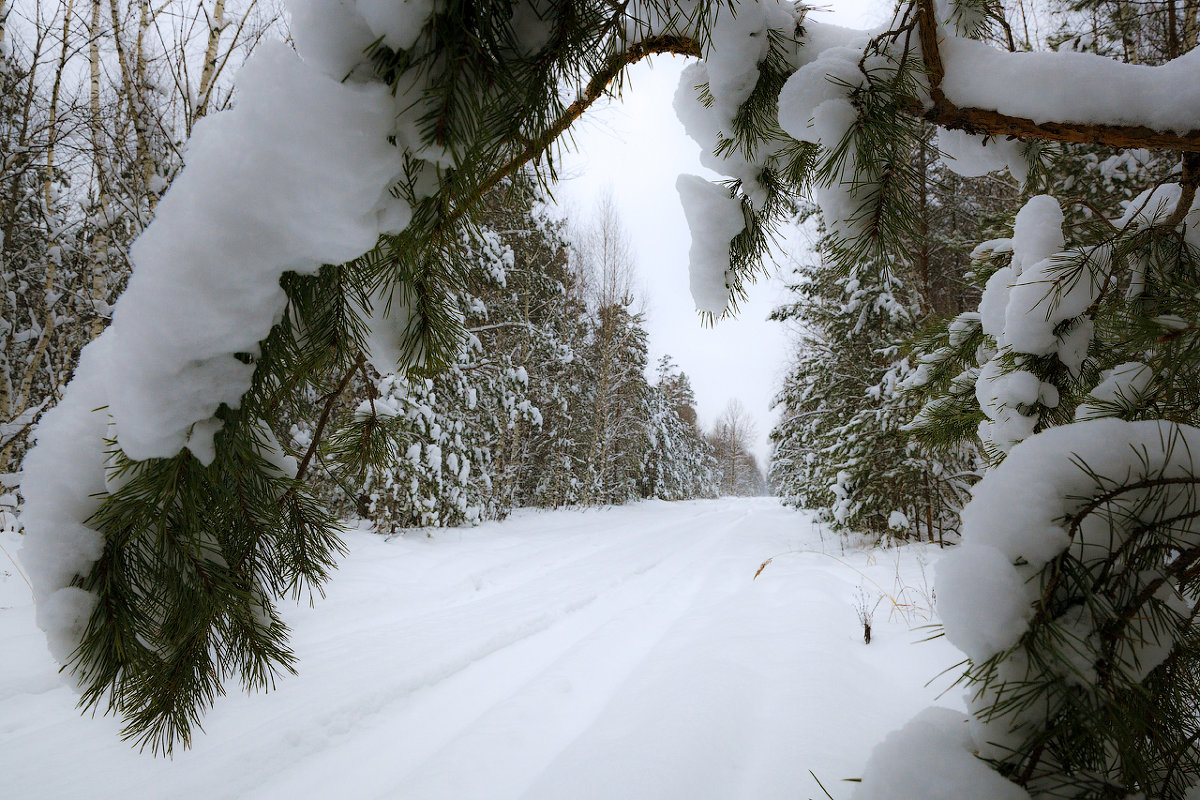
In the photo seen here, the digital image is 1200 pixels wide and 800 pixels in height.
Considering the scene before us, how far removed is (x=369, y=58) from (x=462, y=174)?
0.59ft

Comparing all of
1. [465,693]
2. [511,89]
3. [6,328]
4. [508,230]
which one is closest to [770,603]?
[465,693]

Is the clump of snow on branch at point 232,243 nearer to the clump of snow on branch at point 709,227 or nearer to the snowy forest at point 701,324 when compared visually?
the snowy forest at point 701,324

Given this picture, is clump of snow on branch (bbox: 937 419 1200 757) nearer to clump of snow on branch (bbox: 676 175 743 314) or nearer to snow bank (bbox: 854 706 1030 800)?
snow bank (bbox: 854 706 1030 800)

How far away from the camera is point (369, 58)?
0.65m

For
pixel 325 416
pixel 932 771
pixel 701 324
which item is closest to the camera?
pixel 932 771

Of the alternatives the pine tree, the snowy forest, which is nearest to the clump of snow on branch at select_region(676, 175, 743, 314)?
the snowy forest

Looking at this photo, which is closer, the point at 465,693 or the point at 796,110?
the point at 796,110

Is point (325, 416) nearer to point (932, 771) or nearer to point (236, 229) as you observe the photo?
point (236, 229)

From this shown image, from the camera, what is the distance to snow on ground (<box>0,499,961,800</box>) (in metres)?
1.83

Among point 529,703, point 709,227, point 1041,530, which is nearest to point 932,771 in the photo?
point 1041,530

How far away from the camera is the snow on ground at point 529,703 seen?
6.01ft

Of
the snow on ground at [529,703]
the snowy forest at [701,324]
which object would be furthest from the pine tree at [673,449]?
the snowy forest at [701,324]

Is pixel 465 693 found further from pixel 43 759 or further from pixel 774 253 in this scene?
pixel 774 253

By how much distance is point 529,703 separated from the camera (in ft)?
7.87
